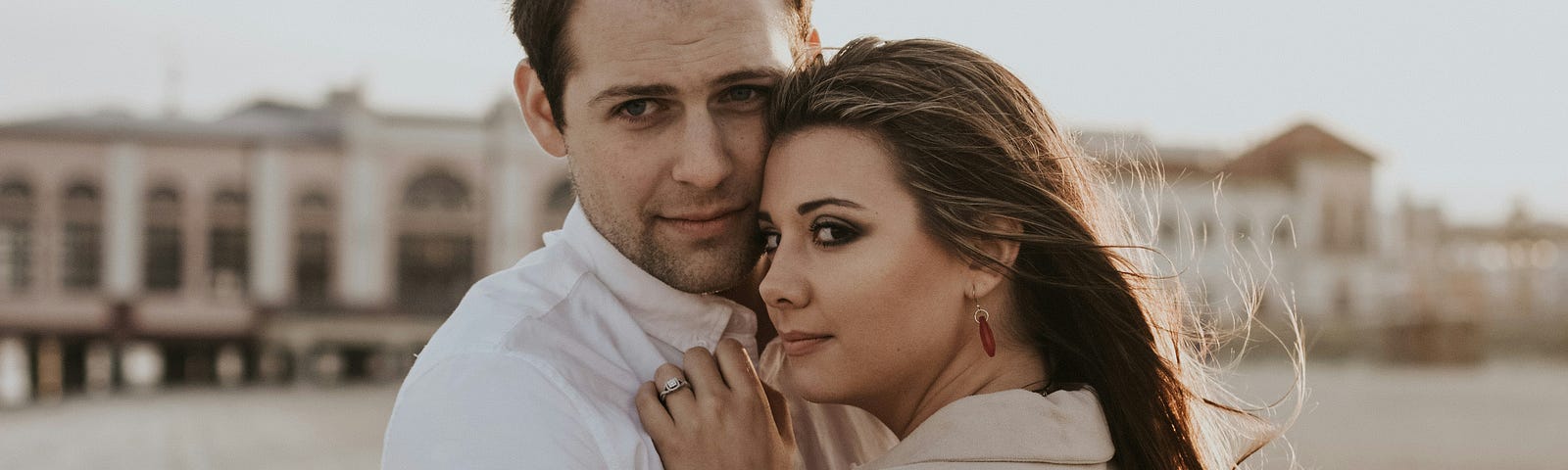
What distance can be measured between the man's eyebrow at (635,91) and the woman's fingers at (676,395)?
0.46 meters

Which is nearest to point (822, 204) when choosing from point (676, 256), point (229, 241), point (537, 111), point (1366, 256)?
point (676, 256)

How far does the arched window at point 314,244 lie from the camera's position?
1448 inches

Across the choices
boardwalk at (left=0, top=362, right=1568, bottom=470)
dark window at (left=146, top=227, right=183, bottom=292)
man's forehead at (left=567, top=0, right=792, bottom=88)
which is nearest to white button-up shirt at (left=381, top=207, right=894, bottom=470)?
man's forehead at (left=567, top=0, right=792, bottom=88)

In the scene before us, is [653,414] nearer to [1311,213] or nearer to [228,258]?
[228,258]

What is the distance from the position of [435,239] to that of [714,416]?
36.7 meters

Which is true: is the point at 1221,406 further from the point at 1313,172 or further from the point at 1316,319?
the point at 1313,172

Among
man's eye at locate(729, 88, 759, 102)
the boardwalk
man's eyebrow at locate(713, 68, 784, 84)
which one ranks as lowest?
the boardwalk

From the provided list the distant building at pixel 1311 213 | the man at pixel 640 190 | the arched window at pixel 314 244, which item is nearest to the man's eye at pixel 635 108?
the man at pixel 640 190

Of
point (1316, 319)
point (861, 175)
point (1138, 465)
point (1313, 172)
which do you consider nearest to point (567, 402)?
point (861, 175)

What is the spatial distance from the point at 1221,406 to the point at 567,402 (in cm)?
124

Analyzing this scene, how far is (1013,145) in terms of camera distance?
90.7 inches

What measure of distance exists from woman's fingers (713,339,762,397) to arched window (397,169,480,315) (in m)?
→ 35.9

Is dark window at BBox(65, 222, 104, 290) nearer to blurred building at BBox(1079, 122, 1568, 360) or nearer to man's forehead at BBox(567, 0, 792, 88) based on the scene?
blurred building at BBox(1079, 122, 1568, 360)

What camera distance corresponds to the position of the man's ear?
2.63 meters
